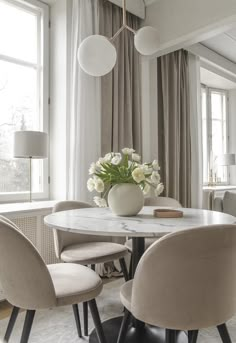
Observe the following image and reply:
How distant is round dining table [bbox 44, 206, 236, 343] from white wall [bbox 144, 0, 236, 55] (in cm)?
218

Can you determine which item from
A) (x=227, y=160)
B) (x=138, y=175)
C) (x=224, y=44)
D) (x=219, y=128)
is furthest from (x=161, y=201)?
(x=219, y=128)

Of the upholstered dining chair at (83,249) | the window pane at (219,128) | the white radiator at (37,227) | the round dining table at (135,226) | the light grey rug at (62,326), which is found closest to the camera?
the round dining table at (135,226)

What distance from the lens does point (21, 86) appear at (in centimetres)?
311

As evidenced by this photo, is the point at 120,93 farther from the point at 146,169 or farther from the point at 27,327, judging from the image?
the point at 27,327

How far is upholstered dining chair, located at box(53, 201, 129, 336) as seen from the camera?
2.03m

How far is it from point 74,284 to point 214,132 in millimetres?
5032

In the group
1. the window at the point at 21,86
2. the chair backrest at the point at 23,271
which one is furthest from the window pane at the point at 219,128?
the chair backrest at the point at 23,271

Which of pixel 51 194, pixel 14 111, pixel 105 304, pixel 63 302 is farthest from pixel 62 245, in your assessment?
pixel 14 111

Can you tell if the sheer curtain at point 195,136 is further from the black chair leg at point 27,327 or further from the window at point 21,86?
the black chair leg at point 27,327

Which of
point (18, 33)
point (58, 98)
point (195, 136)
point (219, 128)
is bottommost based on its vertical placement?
point (195, 136)

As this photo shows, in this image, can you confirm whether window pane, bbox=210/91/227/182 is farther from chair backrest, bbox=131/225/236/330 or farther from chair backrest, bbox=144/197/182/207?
chair backrest, bbox=131/225/236/330

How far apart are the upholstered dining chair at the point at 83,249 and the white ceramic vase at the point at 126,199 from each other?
0.39 metres

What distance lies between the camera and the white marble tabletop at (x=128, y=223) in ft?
4.54

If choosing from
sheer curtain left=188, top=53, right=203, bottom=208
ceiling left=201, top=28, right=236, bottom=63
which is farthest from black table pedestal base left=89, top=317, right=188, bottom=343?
ceiling left=201, top=28, right=236, bottom=63
